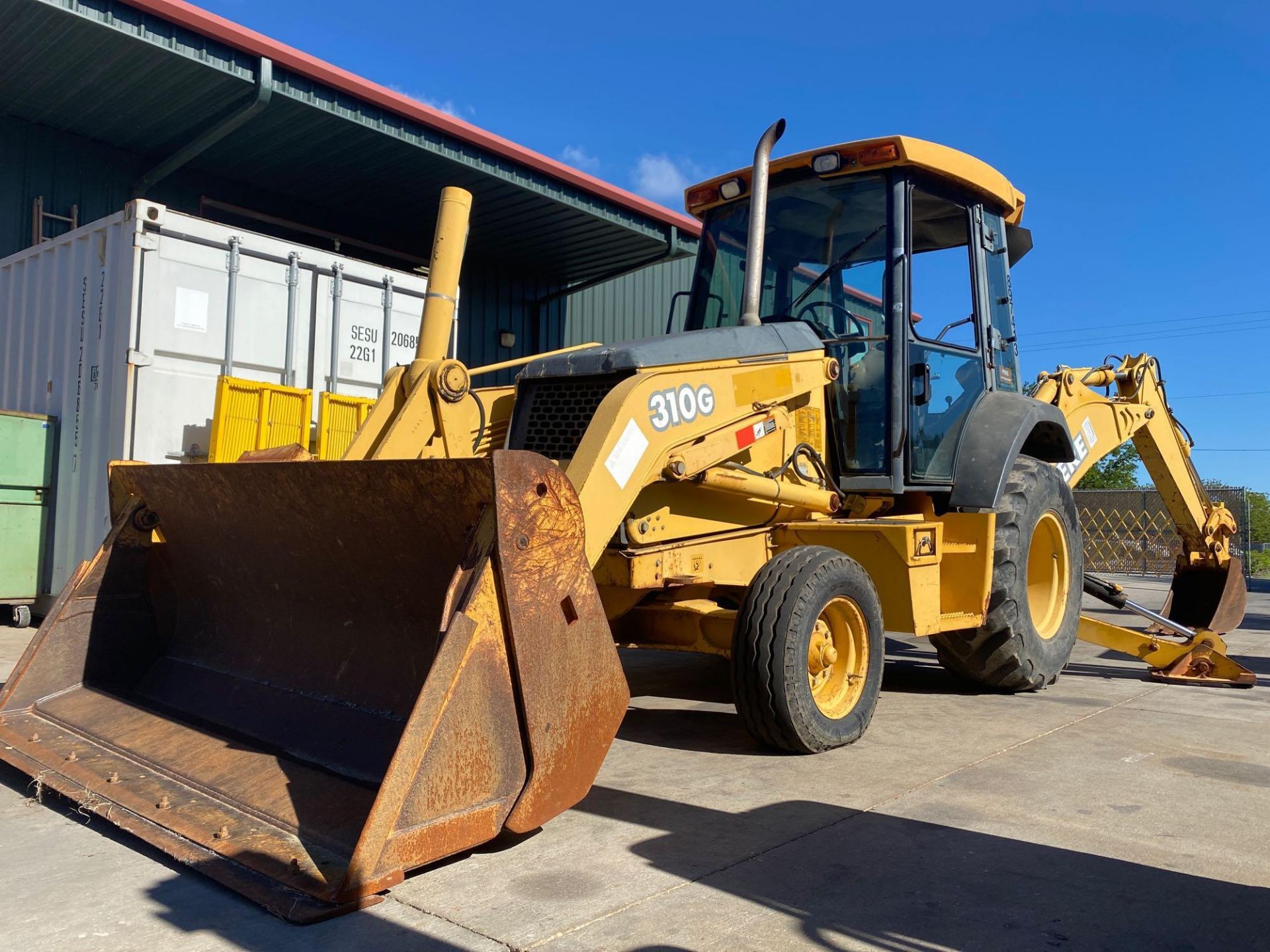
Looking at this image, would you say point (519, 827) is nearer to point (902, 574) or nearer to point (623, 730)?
point (623, 730)

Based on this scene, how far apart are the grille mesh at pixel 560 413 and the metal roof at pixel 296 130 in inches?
259

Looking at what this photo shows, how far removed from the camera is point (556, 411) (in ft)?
15.3

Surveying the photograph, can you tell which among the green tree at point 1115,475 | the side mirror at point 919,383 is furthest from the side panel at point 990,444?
the green tree at point 1115,475

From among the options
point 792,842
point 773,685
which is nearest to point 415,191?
point 773,685

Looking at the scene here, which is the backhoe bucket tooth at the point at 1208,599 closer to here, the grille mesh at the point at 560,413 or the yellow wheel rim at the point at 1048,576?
the yellow wheel rim at the point at 1048,576

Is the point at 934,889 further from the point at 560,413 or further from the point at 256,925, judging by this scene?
the point at 560,413

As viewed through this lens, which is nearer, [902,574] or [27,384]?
[902,574]

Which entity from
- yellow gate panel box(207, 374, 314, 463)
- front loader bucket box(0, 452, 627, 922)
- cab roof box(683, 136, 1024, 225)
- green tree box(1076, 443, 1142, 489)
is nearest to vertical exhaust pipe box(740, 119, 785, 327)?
cab roof box(683, 136, 1024, 225)

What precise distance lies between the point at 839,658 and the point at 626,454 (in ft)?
5.11

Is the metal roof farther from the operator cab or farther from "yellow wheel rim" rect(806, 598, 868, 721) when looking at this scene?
"yellow wheel rim" rect(806, 598, 868, 721)

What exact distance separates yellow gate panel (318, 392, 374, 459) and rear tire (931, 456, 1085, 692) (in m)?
5.04

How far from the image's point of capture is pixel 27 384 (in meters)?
9.14

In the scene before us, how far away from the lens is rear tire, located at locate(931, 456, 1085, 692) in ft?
19.0

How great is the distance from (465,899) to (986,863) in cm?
157
